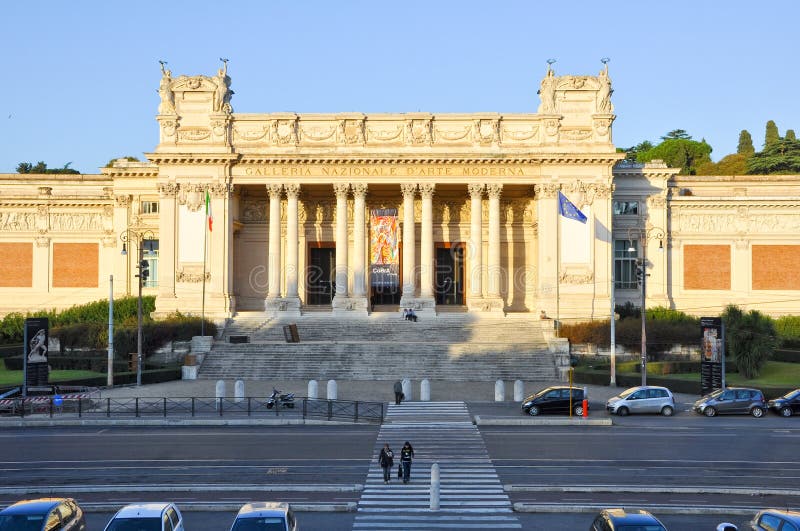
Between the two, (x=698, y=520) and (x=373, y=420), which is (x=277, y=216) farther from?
(x=698, y=520)

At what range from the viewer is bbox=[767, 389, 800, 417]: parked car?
4094 cm

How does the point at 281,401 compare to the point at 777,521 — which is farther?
the point at 281,401

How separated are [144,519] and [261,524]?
2482mm

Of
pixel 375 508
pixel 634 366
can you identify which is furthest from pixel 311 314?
pixel 375 508

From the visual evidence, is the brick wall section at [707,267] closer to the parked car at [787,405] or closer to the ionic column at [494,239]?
the ionic column at [494,239]

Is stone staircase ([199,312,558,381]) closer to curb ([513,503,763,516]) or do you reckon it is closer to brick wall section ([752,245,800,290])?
brick wall section ([752,245,800,290])

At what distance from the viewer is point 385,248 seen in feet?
214

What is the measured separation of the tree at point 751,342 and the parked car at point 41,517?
40905mm

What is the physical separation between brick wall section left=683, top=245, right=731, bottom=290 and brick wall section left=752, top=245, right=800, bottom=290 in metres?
2.35

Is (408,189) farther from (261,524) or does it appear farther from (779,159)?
(779,159)

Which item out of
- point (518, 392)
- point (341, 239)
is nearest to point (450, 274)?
point (341, 239)

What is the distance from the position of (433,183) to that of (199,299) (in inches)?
790

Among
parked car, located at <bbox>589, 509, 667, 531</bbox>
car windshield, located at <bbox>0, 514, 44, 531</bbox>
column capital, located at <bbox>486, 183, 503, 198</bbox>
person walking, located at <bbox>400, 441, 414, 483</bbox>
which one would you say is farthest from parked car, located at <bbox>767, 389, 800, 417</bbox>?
car windshield, located at <bbox>0, 514, 44, 531</bbox>

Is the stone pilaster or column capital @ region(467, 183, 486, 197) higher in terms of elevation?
column capital @ region(467, 183, 486, 197)
